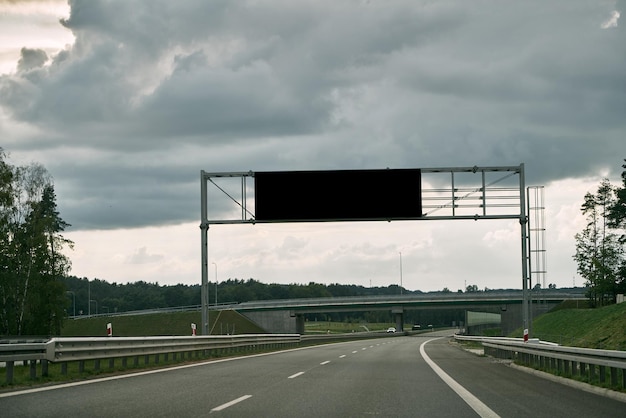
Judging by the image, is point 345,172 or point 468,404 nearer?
point 468,404

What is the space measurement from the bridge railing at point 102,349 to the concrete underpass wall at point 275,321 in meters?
66.5

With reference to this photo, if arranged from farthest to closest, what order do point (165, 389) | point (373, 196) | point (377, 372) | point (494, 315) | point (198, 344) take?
point (494, 315) → point (373, 196) → point (198, 344) → point (377, 372) → point (165, 389)

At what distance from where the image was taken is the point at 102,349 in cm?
1869

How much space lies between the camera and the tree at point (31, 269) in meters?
60.5

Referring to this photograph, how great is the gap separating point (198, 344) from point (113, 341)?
8.58 meters

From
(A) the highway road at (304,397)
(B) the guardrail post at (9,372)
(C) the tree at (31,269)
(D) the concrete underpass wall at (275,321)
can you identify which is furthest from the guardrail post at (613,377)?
(D) the concrete underpass wall at (275,321)

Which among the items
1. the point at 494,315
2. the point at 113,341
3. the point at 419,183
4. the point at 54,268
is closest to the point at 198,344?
the point at 113,341

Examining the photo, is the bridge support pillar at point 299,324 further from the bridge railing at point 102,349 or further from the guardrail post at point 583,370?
the guardrail post at point 583,370

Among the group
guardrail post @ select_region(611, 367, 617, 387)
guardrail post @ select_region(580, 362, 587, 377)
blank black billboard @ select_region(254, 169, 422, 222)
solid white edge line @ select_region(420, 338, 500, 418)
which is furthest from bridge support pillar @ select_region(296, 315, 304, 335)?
guardrail post @ select_region(611, 367, 617, 387)

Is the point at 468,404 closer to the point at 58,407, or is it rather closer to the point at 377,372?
the point at 58,407

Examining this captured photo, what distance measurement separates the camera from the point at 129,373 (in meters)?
Result: 19.2

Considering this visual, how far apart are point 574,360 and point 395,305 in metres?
91.3

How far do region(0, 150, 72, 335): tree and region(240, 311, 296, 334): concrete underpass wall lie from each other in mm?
38633

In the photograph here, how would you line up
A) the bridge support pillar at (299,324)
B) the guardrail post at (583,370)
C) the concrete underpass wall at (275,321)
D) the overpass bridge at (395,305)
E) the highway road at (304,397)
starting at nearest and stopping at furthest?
1. the highway road at (304,397)
2. the guardrail post at (583,370)
3. the overpass bridge at (395,305)
4. the concrete underpass wall at (275,321)
5. the bridge support pillar at (299,324)
